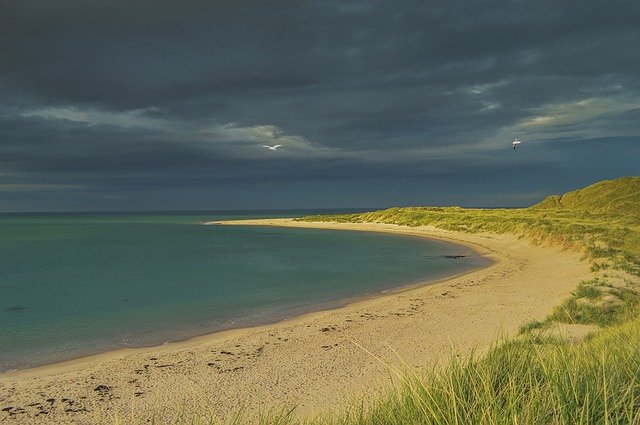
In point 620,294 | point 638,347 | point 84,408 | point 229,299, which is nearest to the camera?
point 638,347

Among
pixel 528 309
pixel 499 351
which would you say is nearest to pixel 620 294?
pixel 528 309

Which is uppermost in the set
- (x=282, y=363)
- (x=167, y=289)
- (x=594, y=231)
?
(x=594, y=231)

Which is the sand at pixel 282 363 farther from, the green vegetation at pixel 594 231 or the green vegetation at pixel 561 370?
the green vegetation at pixel 594 231

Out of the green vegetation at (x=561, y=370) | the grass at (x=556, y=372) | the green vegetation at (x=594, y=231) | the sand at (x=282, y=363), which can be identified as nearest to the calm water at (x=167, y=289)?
the sand at (x=282, y=363)

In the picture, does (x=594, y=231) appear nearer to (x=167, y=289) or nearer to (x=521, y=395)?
(x=167, y=289)

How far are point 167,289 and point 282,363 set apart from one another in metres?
16.8

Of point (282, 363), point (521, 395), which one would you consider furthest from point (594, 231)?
point (521, 395)

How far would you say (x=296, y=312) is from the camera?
20.9 meters

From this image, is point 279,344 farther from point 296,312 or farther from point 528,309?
point 528,309

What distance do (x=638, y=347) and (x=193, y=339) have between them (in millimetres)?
13786

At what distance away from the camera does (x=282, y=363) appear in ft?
43.2

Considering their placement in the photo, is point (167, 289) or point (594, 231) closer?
point (167, 289)

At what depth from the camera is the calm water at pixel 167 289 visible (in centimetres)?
1734

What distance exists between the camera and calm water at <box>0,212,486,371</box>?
683 inches
